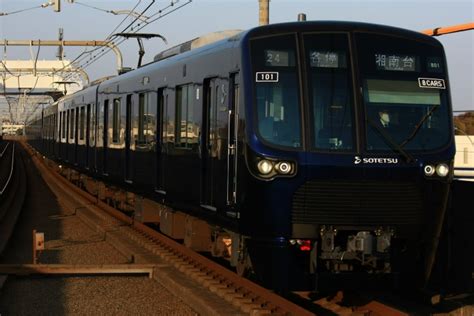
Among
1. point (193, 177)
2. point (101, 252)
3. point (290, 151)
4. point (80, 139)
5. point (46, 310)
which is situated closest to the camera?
point (290, 151)

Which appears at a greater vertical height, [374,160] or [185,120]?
[185,120]

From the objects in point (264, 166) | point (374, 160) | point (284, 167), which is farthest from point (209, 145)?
point (374, 160)

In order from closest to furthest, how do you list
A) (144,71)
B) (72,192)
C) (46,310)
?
(46,310), (144,71), (72,192)

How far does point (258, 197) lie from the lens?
7625mm

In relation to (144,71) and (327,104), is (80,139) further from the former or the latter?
(327,104)

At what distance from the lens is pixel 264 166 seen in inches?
299

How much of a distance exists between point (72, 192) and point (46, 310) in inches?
692

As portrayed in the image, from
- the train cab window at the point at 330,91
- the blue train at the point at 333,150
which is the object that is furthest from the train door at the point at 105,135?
the train cab window at the point at 330,91

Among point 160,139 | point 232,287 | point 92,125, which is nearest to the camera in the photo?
point 232,287

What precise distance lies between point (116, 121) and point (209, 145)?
7.58 meters

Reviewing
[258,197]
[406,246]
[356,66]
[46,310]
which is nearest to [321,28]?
[356,66]

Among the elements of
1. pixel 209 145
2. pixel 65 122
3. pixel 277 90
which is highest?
pixel 277 90

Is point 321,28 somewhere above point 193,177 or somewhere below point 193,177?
above

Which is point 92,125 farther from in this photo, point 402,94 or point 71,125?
point 402,94
